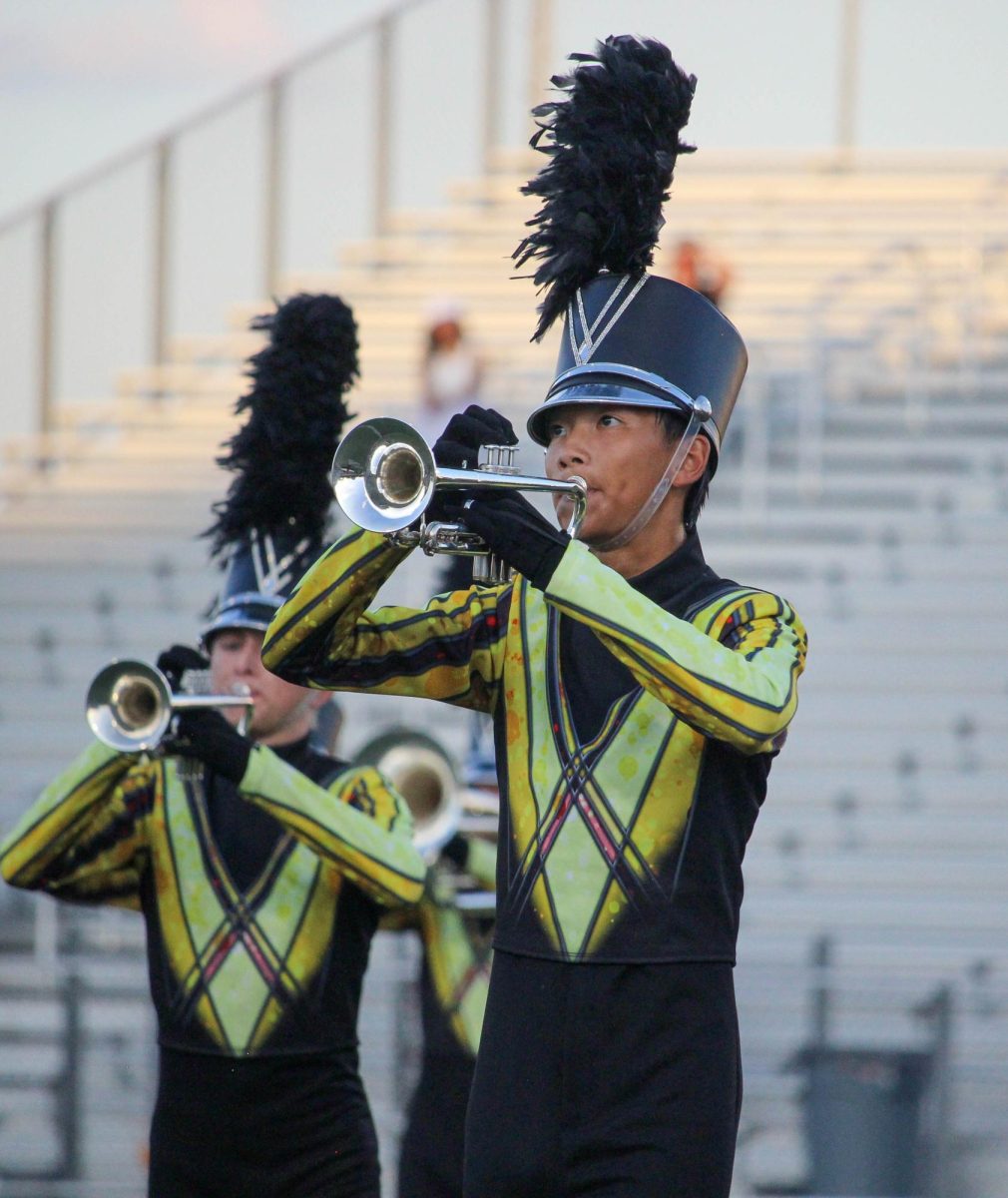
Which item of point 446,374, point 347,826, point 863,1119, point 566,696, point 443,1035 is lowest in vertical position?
point 863,1119

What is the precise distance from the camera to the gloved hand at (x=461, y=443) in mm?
2986

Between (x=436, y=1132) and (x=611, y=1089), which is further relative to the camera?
(x=436, y=1132)

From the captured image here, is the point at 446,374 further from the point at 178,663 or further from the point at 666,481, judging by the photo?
the point at 666,481

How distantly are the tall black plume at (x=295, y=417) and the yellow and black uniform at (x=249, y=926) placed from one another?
52cm

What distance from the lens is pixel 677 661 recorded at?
2.82 m

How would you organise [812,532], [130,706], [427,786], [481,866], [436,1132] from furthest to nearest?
1. [812,532]
2. [427,786]
3. [481,866]
4. [436,1132]
5. [130,706]

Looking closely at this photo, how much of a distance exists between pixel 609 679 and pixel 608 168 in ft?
2.50

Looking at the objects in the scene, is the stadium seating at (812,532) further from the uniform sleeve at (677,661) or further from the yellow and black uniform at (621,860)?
the uniform sleeve at (677,661)

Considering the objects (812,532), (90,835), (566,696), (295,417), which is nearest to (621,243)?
(566,696)

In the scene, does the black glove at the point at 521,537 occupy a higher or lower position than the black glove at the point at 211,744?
higher

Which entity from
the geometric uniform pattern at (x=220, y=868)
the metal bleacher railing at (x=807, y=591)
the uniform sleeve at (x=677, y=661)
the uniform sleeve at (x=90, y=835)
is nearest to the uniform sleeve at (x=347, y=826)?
the geometric uniform pattern at (x=220, y=868)

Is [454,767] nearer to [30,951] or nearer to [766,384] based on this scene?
[30,951]

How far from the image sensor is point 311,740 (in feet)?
15.4

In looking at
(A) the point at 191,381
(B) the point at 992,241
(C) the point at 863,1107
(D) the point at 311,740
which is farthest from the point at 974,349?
(D) the point at 311,740
